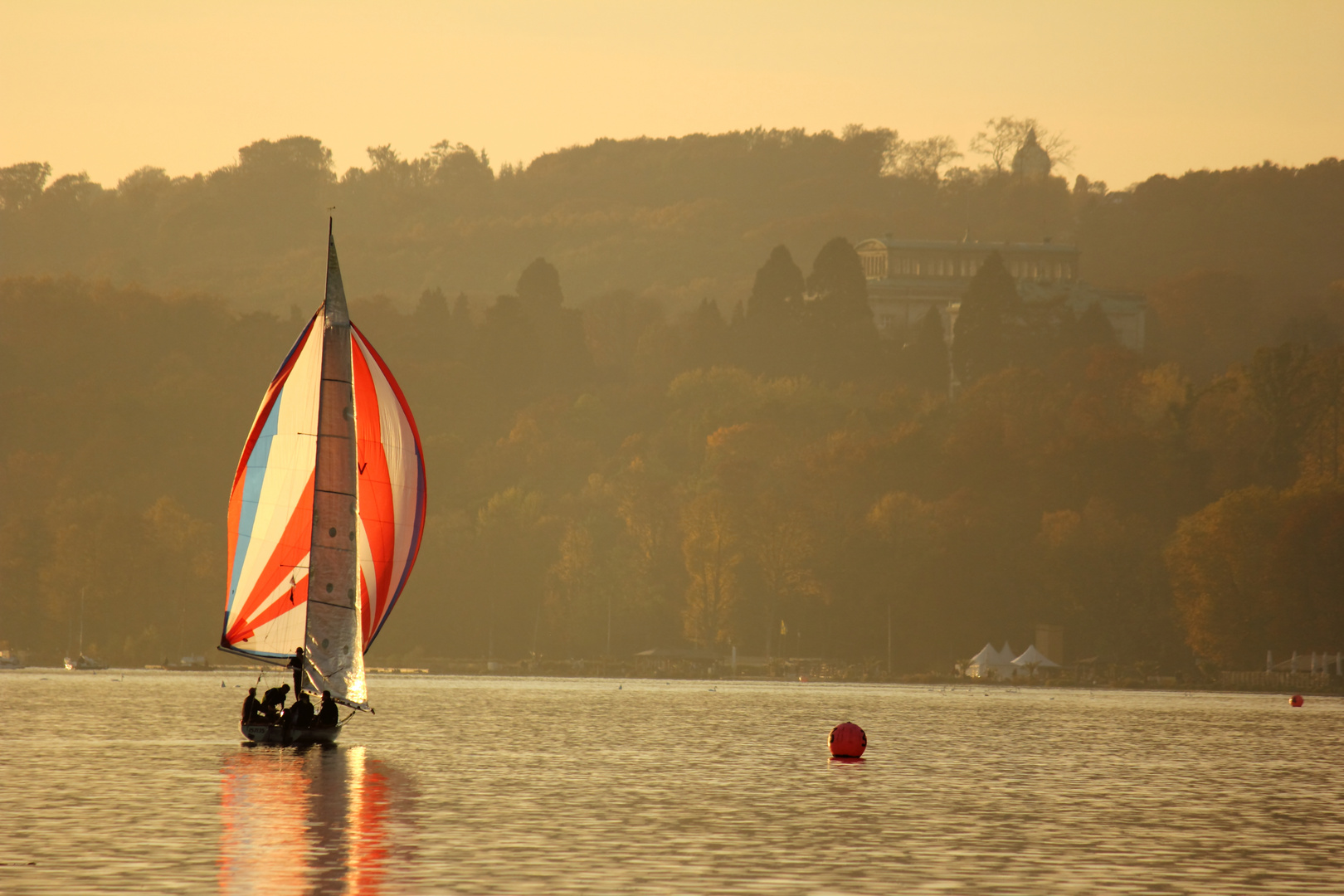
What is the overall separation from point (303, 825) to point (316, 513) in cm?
2212

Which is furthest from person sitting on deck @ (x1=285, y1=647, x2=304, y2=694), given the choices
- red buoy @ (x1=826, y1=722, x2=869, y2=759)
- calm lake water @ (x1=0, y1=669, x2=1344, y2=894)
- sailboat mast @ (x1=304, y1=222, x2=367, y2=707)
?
red buoy @ (x1=826, y1=722, x2=869, y2=759)

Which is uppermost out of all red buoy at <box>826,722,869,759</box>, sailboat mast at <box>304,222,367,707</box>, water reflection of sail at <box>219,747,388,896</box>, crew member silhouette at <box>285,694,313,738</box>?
sailboat mast at <box>304,222,367,707</box>

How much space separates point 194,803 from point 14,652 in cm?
15804

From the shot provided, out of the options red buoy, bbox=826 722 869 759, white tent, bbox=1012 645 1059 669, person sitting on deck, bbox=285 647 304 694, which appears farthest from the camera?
white tent, bbox=1012 645 1059 669

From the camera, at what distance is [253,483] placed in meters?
64.1

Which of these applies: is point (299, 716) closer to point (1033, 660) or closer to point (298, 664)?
point (298, 664)

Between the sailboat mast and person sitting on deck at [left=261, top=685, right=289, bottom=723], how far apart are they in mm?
1740

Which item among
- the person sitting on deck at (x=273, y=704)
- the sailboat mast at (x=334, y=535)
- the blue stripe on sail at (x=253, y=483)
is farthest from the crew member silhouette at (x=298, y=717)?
the blue stripe on sail at (x=253, y=483)

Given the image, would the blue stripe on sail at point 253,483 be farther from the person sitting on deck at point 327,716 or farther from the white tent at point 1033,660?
the white tent at point 1033,660

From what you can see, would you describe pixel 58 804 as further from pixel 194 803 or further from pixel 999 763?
pixel 999 763

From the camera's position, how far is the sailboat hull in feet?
211

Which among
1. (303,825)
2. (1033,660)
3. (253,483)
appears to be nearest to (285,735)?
(253,483)

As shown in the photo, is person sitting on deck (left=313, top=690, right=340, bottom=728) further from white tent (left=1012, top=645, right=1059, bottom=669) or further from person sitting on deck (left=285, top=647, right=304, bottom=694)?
white tent (left=1012, top=645, right=1059, bottom=669)

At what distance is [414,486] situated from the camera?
6606cm
